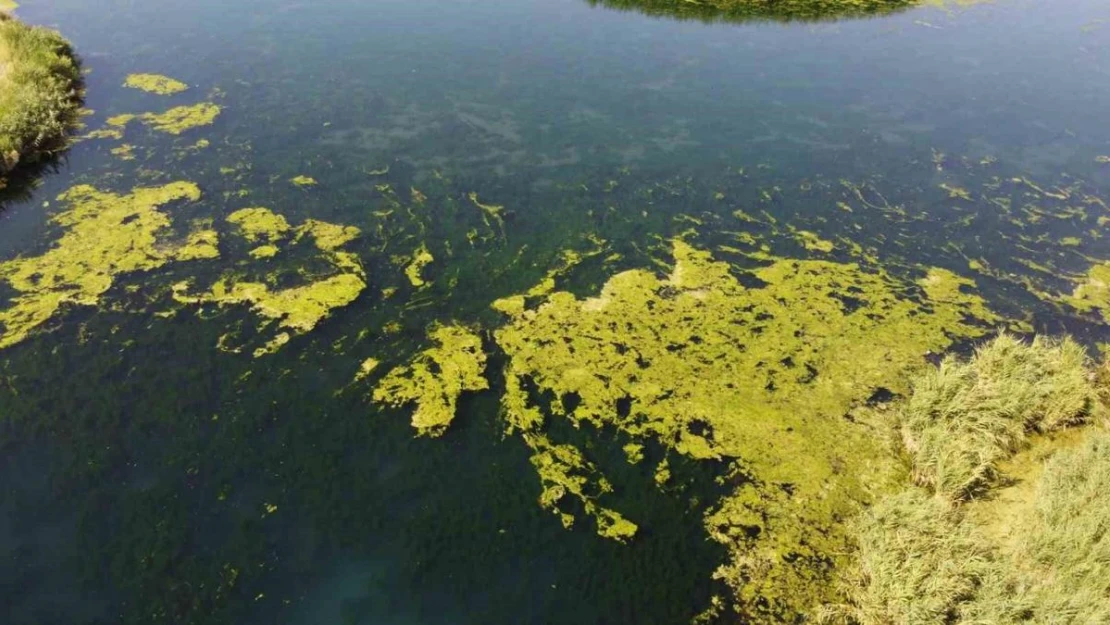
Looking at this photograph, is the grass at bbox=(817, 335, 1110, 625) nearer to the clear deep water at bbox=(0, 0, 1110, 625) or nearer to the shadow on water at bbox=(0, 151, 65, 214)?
the clear deep water at bbox=(0, 0, 1110, 625)

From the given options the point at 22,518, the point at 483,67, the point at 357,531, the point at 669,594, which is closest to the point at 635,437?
the point at 669,594

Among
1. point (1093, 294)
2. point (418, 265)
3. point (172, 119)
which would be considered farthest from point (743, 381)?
point (172, 119)

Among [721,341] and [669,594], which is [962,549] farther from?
[721,341]

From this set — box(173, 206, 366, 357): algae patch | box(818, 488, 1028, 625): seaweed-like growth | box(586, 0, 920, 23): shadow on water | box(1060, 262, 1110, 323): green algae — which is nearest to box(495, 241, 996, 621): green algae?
box(818, 488, 1028, 625): seaweed-like growth

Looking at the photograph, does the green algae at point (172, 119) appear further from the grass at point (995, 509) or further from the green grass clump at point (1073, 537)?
the green grass clump at point (1073, 537)

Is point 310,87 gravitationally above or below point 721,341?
above

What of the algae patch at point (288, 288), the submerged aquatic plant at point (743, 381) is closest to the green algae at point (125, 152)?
the algae patch at point (288, 288)
